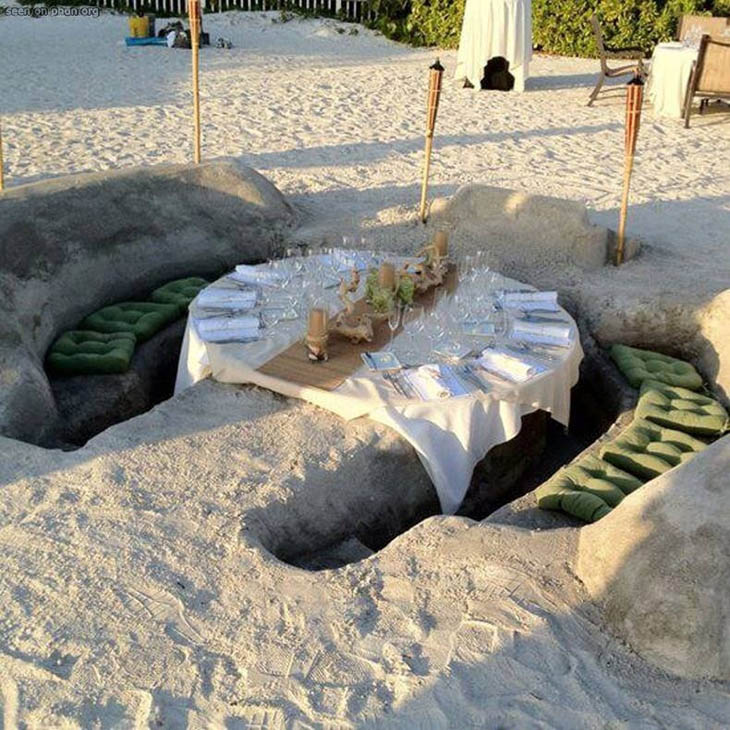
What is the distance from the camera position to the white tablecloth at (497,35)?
1625 cm

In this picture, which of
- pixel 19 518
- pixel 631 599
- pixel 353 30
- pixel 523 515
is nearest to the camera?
pixel 631 599

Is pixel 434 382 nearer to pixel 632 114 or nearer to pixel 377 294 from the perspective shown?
pixel 377 294

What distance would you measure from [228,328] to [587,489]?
2685 millimetres

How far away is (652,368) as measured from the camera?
23.8 feet

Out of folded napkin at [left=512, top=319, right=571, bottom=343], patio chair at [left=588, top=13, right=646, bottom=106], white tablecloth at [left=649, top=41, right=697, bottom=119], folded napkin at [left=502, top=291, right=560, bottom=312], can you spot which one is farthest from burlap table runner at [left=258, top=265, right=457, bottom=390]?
patio chair at [left=588, top=13, right=646, bottom=106]

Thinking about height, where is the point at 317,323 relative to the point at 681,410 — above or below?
above

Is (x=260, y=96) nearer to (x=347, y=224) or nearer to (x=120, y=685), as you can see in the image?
(x=347, y=224)

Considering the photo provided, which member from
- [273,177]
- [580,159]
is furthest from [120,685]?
[580,159]

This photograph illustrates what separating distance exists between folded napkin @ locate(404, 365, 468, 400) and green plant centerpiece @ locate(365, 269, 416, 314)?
0.79m

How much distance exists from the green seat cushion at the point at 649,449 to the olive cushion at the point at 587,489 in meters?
0.11

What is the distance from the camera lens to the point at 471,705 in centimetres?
393

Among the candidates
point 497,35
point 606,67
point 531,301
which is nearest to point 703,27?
point 606,67

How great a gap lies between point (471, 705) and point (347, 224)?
247 inches

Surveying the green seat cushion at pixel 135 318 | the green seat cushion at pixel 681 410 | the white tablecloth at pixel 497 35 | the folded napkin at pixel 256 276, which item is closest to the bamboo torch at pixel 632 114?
the green seat cushion at pixel 681 410
